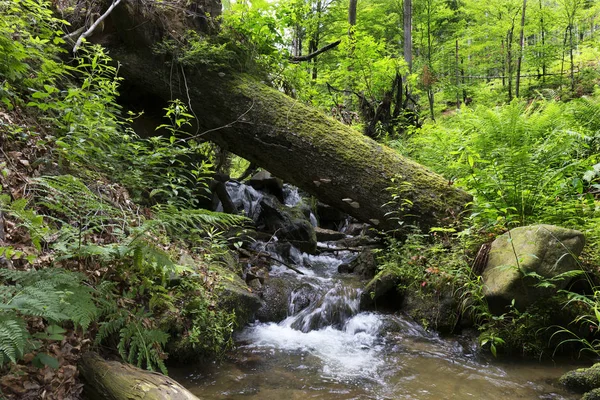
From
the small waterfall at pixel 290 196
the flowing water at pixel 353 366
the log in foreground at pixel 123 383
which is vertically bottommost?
the flowing water at pixel 353 366

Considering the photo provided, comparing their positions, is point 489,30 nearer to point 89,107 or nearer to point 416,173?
point 416,173

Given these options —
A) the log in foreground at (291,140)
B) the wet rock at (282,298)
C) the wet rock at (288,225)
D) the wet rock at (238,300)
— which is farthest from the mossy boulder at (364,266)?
the wet rock at (238,300)

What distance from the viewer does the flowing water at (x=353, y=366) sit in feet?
10.1

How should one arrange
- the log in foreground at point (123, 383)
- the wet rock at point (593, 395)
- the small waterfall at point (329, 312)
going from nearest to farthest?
the log in foreground at point (123, 383), the wet rock at point (593, 395), the small waterfall at point (329, 312)

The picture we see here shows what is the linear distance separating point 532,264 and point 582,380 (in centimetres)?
103

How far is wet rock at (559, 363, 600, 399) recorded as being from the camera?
2.91 meters

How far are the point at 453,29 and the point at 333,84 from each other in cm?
1084

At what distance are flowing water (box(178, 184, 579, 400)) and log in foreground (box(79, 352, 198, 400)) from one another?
3.68 feet

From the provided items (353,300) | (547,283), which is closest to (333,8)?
(353,300)

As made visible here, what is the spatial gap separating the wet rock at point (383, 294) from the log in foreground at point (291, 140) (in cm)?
82

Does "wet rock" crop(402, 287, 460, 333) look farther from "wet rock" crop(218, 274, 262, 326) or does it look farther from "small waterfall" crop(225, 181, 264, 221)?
"small waterfall" crop(225, 181, 264, 221)

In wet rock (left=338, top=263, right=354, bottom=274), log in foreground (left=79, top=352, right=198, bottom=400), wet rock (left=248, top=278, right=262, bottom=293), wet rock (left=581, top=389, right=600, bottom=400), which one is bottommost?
wet rock (left=338, top=263, right=354, bottom=274)

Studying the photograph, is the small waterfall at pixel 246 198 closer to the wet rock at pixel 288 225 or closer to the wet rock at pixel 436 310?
the wet rock at pixel 288 225

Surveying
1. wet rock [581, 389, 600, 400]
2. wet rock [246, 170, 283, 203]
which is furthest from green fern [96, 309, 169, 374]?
wet rock [246, 170, 283, 203]
